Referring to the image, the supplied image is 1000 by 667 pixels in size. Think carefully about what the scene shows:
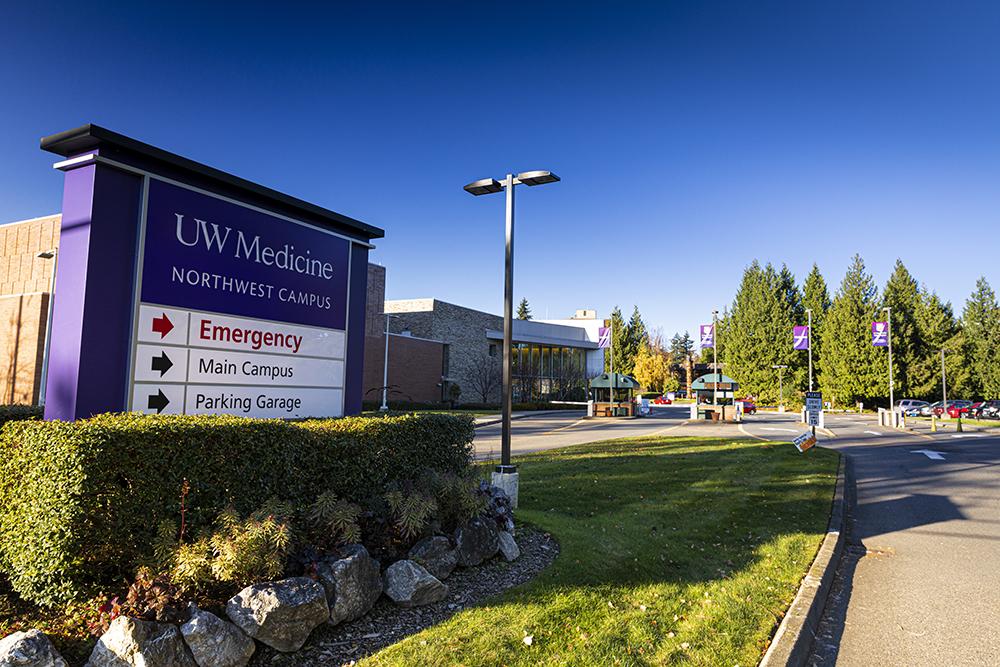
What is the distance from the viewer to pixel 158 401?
5.25 meters

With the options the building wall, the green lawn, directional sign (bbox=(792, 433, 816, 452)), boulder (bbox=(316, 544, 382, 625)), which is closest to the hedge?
boulder (bbox=(316, 544, 382, 625))

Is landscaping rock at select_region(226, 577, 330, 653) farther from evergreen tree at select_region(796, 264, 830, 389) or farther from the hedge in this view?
evergreen tree at select_region(796, 264, 830, 389)

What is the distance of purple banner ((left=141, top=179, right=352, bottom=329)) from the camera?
5.30m

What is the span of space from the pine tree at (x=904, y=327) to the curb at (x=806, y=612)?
2268 inches

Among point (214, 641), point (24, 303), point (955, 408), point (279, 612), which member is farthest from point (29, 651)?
point (955, 408)

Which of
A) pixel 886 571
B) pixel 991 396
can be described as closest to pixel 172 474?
pixel 886 571

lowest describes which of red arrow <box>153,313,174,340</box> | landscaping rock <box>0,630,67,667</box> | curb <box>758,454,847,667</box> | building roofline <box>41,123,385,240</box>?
curb <box>758,454,847,667</box>

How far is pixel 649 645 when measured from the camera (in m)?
4.28

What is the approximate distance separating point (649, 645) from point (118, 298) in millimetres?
4963

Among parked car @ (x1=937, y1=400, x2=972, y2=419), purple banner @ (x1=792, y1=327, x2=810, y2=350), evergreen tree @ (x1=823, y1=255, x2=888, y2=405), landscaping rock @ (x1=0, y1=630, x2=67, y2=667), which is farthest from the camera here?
evergreen tree @ (x1=823, y1=255, x2=888, y2=405)

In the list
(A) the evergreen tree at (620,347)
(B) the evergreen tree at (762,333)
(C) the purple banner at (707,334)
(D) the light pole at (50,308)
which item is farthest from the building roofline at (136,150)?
(A) the evergreen tree at (620,347)

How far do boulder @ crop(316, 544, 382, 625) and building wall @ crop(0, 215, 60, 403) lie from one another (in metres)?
30.4

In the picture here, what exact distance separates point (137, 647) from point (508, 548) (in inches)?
133

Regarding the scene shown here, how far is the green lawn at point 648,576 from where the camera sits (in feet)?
13.6
